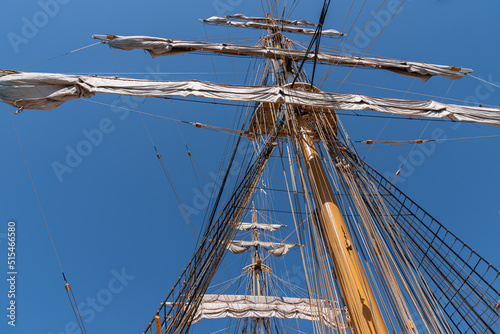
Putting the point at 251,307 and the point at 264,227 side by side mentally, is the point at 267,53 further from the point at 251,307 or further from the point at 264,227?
the point at 264,227

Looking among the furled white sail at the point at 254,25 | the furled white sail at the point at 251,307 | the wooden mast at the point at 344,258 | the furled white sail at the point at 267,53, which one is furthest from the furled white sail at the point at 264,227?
the wooden mast at the point at 344,258

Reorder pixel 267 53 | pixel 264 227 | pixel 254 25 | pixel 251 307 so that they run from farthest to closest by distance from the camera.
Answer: pixel 264 227, pixel 251 307, pixel 254 25, pixel 267 53

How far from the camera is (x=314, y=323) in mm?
4668

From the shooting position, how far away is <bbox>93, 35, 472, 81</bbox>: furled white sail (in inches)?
290

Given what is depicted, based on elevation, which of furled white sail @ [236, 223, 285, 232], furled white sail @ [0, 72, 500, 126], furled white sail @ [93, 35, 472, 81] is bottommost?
furled white sail @ [0, 72, 500, 126]

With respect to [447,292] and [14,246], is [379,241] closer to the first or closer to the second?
[447,292]

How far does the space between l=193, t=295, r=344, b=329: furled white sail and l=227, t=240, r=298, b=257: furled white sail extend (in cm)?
300

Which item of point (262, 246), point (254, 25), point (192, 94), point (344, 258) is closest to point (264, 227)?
point (262, 246)

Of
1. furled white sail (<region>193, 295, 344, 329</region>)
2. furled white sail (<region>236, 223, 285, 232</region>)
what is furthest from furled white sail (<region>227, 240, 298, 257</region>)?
furled white sail (<region>193, 295, 344, 329</region>)

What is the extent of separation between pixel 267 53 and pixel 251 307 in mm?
12412

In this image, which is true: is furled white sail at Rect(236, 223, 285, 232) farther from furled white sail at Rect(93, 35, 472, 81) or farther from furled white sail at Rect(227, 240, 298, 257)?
furled white sail at Rect(93, 35, 472, 81)

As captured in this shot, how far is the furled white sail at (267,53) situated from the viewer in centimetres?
737

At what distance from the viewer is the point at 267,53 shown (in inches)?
350

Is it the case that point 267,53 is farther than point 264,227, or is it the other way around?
point 264,227
